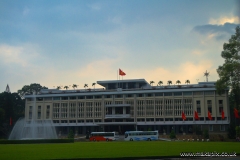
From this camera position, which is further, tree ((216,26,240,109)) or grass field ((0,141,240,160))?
tree ((216,26,240,109))

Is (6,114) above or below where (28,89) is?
below

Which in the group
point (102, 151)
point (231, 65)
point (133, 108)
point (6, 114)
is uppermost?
point (231, 65)

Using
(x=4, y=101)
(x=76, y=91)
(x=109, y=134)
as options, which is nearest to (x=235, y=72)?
(x=109, y=134)

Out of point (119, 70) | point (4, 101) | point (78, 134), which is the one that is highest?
point (119, 70)

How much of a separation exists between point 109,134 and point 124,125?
17.1m

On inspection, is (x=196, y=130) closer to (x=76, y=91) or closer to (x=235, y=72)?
(x=235, y=72)

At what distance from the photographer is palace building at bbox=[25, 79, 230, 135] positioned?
7419 cm

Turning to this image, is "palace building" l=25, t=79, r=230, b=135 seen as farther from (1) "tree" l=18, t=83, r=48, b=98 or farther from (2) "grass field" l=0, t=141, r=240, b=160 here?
(2) "grass field" l=0, t=141, r=240, b=160

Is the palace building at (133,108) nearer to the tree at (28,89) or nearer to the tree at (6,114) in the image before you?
the tree at (6,114)

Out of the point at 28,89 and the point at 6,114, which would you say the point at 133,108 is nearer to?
the point at 6,114

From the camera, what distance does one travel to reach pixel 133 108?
267 ft

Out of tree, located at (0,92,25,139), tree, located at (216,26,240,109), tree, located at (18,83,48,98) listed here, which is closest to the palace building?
tree, located at (0,92,25,139)

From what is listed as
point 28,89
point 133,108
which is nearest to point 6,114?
point 28,89

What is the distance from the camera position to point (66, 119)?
278ft
